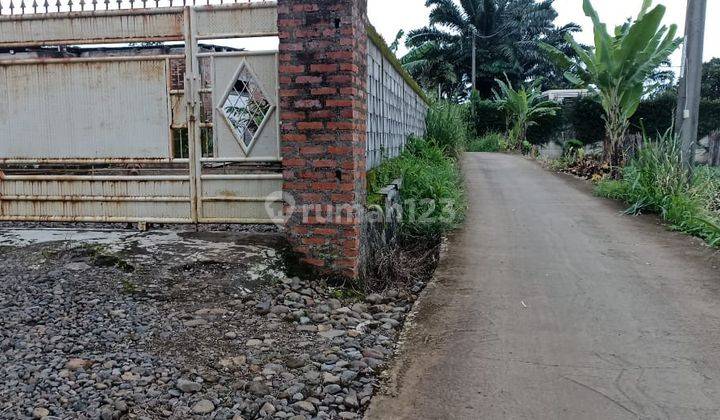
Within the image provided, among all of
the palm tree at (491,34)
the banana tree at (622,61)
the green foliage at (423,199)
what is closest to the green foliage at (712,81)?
the palm tree at (491,34)

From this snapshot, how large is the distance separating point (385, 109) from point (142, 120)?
9.86 feet

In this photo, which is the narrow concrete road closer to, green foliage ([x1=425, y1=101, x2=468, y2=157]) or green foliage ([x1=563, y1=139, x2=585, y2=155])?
green foliage ([x1=425, y1=101, x2=468, y2=157])

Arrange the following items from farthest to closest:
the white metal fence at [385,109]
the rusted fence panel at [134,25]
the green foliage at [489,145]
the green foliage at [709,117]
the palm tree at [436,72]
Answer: the palm tree at [436,72] → the green foliage at [489,145] → the green foliage at [709,117] → the white metal fence at [385,109] → the rusted fence panel at [134,25]

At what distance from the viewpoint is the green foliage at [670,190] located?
6.77 m

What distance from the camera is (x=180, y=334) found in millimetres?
3574

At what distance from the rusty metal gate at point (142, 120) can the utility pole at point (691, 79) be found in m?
5.98

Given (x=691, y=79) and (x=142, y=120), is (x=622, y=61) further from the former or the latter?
(x=142, y=120)

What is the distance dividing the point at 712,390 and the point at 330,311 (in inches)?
94.6

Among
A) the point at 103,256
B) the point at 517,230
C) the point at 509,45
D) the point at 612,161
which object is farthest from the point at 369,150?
the point at 509,45

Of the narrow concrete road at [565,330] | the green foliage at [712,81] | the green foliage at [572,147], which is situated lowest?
the narrow concrete road at [565,330]

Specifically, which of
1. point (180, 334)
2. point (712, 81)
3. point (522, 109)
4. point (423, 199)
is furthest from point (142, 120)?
point (712, 81)

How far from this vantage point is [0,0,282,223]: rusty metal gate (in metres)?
4.96

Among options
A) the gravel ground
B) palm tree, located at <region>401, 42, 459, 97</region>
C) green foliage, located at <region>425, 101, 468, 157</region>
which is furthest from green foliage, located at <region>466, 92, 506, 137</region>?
the gravel ground

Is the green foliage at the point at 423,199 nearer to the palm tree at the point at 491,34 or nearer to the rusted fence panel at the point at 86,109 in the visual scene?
the rusted fence panel at the point at 86,109
